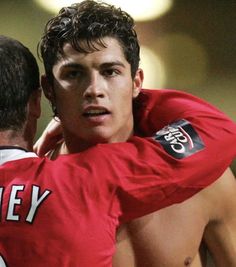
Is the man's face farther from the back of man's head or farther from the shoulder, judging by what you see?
the shoulder

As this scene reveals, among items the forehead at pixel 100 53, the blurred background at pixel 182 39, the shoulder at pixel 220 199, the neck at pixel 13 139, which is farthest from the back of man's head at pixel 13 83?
the blurred background at pixel 182 39

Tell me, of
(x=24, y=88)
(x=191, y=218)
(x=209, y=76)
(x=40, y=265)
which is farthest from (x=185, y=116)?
(x=209, y=76)

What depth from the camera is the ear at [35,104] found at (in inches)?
47.6

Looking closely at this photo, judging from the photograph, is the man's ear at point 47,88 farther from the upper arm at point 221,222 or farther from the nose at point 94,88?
the upper arm at point 221,222

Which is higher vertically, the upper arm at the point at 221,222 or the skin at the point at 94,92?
the skin at the point at 94,92

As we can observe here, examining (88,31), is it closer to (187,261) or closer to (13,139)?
(13,139)

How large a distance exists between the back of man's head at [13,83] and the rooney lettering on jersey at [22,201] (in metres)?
0.15

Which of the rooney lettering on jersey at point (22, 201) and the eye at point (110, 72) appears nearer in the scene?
the rooney lettering on jersey at point (22, 201)

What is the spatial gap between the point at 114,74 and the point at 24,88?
0.68ft

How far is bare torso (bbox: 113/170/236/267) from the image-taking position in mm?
1330

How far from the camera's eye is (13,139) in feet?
3.80

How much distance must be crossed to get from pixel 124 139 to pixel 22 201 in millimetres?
372

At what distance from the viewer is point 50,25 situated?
136 cm

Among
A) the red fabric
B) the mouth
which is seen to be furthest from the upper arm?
the mouth
